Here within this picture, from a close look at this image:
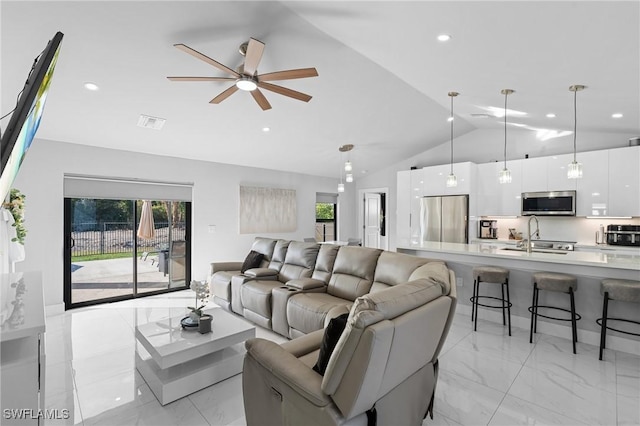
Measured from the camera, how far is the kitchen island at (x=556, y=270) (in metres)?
2.97

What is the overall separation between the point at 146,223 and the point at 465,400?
5007 millimetres

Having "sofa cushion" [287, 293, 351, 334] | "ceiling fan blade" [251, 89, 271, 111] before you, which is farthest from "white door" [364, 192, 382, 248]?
"ceiling fan blade" [251, 89, 271, 111]

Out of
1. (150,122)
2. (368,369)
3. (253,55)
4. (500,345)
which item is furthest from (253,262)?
(368,369)

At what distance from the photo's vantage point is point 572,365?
2721mm

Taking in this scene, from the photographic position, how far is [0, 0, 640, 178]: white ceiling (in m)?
2.20

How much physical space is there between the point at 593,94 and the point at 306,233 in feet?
17.9

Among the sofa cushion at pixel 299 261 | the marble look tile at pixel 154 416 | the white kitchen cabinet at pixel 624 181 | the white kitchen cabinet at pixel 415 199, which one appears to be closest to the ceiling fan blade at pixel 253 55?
the sofa cushion at pixel 299 261

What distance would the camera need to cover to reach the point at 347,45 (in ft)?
10.0

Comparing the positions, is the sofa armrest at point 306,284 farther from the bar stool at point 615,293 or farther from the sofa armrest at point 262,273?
the bar stool at point 615,293

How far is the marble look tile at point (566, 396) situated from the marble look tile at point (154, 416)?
7.61ft

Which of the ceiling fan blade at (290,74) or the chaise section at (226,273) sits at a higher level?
the ceiling fan blade at (290,74)

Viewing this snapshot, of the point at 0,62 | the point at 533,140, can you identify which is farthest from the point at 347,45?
the point at 533,140

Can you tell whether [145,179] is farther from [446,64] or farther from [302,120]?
[446,64]

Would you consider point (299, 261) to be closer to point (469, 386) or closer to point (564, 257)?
point (469, 386)
